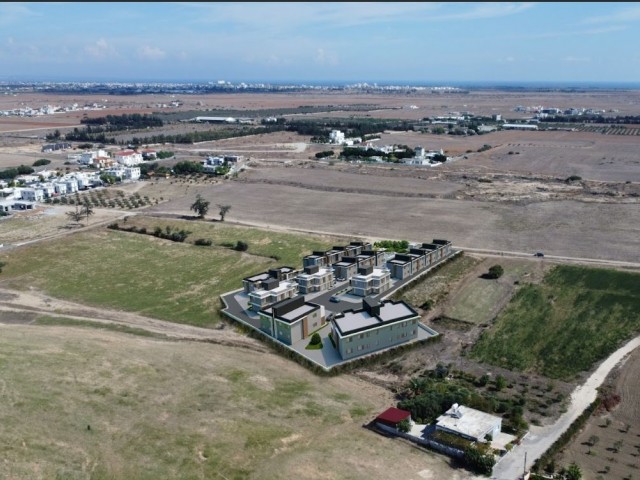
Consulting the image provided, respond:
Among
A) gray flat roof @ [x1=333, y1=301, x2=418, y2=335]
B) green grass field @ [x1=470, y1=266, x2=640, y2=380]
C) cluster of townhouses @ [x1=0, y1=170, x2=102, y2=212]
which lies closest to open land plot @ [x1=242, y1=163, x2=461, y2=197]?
cluster of townhouses @ [x1=0, y1=170, x2=102, y2=212]

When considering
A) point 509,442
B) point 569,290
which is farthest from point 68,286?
point 569,290

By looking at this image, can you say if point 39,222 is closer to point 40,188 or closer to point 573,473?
point 40,188

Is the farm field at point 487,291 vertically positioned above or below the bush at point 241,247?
below

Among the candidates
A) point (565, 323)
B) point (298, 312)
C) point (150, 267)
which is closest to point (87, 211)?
point (150, 267)

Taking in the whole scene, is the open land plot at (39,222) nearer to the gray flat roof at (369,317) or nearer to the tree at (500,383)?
the gray flat roof at (369,317)

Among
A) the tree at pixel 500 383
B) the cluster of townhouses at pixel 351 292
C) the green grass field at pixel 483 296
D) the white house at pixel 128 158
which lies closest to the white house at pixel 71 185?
the white house at pixel 128 158

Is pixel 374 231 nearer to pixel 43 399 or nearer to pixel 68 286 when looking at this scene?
pixel 68 286
